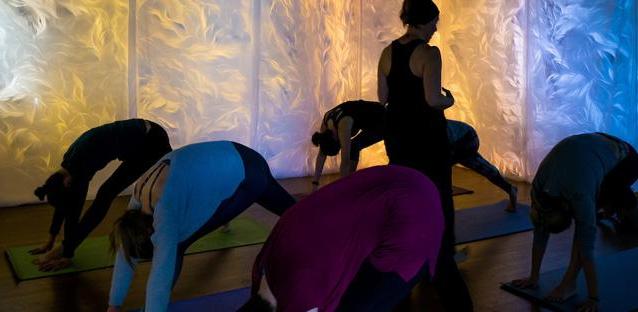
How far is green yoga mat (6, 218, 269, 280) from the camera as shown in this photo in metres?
2.77

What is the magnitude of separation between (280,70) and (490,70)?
1.81 meters

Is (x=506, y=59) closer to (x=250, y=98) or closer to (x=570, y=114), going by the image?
(x=570, y=114)

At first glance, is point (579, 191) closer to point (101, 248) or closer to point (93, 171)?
point (93, 171)

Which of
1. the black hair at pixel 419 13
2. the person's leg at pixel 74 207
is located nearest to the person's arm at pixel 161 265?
the black hair at pixel 419 13

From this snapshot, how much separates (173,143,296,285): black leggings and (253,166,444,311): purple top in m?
0.48

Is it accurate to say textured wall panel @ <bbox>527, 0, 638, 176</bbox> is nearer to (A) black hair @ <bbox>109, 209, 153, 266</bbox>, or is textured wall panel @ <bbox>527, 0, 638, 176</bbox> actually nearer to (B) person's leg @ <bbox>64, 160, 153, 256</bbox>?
(B) person's leg @ <bbox>64, 160, 153, 256</bbox>

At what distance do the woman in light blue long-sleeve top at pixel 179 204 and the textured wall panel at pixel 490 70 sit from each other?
11.3ft

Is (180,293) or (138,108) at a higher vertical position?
(138,108)

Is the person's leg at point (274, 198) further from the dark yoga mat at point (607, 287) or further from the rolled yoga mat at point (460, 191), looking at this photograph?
the rolled yoga mat at point (460, 191)

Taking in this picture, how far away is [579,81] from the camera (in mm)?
4520

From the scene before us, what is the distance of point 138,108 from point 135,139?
5.36ft

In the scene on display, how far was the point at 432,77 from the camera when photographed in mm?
2088

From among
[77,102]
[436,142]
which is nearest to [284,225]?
[436,142]

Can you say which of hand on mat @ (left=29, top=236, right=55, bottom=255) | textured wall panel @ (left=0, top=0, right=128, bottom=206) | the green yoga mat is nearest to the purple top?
the green yoga mat
